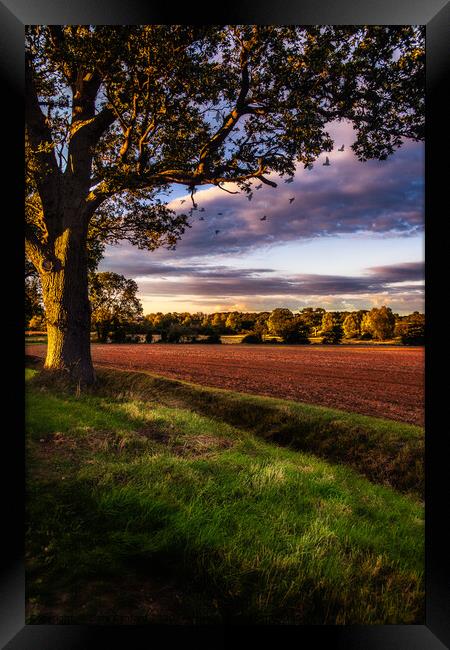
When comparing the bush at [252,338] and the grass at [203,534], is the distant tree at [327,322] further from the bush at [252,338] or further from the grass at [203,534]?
the grass at [203,534]

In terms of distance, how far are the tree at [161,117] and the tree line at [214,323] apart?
1.58ft

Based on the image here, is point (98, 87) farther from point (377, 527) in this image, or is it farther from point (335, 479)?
point (377, 527)

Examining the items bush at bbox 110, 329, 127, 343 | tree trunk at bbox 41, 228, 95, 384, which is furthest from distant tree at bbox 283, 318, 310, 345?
tree trunk at bbox 41, 228, 95, 384

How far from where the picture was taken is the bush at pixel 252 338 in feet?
22.9

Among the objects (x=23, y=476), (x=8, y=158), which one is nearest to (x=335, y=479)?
(x=23, y=476)

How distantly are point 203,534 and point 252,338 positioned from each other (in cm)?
395

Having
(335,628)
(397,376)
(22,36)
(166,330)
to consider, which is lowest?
(335,628)

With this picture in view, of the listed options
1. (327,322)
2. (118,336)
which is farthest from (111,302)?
(327,322)

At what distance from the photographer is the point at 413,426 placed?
613cm

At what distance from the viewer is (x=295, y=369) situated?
761 centimetres

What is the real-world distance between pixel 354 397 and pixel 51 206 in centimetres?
746

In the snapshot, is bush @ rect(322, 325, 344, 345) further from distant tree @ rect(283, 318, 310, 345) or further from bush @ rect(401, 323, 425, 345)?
bush @ rect(401, 323, 425, 345)

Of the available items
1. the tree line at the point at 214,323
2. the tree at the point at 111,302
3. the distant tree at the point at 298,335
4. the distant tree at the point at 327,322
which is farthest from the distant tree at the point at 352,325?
the tree at the point at 111,302

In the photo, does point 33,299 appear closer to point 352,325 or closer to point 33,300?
point 33,300
